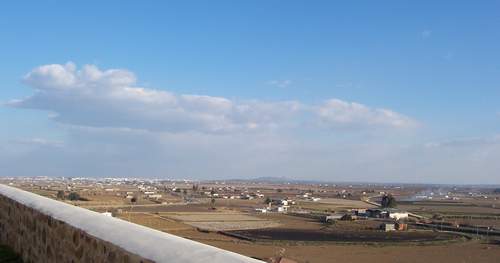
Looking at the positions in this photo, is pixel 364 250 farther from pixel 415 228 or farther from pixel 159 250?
pixel 159 250

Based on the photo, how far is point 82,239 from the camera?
5664 millimetres

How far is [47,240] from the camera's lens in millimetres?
6879

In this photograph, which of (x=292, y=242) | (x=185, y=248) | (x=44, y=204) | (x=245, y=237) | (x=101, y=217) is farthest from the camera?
(x=245, y=237)

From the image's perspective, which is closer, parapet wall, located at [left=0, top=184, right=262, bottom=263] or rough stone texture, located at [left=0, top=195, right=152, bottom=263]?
parapet wall, located at [left=0, top=184, right=262, bottom=263]

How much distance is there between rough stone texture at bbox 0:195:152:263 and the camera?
16.6ft

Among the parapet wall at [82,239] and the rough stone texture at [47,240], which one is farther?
the rough stone texture at [47,240]

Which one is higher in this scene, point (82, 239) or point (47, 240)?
point (82, 239)

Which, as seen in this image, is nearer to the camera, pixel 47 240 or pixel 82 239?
pixel 82 239

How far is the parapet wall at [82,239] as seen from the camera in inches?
167

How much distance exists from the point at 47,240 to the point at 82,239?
1438 mm

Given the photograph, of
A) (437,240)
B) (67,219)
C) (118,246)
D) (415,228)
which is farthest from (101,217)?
(415,228)

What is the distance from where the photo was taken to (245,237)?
48.2m

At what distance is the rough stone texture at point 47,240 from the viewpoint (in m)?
5.07

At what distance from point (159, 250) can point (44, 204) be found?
12.7ft
